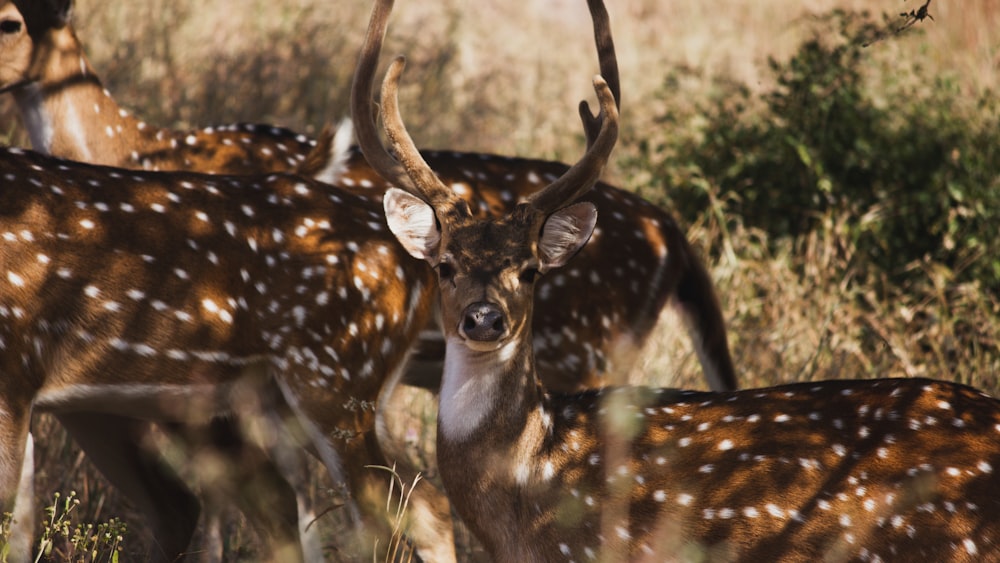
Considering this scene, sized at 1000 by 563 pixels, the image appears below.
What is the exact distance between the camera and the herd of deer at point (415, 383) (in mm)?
4168

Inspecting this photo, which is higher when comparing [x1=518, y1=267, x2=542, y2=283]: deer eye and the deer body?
[x1=518, y1=267, x2=542, y2=283]: deer eye

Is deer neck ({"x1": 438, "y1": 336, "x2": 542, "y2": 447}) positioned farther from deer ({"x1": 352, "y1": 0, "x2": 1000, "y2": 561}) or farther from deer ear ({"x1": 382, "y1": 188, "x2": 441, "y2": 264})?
deer ear ({"x1": 382, "y1": 188, "x2": 441, "y2": 264})

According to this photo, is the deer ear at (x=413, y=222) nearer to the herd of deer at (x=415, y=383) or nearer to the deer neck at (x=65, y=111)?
the herd of deer at (x=415, y=383)

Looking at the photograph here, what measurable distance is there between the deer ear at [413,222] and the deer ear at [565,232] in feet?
1.13

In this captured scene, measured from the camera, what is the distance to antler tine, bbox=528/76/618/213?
4.59m

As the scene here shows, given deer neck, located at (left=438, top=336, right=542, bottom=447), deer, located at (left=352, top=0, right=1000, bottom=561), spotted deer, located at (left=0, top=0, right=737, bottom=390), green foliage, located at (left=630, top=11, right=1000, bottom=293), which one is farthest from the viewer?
green foliage, located at (left=630, top=11, right=1000, bottom=293)

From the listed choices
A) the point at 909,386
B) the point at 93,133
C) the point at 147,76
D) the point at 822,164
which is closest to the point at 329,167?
the point at 93,133

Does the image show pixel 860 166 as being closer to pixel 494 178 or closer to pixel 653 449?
pixel 494 178

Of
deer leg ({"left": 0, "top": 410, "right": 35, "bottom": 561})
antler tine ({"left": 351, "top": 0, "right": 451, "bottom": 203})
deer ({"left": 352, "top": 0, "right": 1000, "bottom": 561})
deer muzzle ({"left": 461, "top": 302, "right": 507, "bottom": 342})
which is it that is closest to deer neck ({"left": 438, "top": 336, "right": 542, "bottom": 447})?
deer ({"left": 352, "top": 0, "right": 1000, "bottom": 561})

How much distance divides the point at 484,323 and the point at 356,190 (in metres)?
2.07

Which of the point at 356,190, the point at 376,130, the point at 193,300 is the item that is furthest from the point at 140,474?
the point at 376,130

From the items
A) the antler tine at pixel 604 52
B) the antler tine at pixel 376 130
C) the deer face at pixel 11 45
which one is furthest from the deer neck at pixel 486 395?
the deer face at pixel 11 45

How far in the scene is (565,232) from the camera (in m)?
4.55

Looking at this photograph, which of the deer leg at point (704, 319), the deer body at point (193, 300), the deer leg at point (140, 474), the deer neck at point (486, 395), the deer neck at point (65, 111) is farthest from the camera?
the deer neck at point (65, 111)
